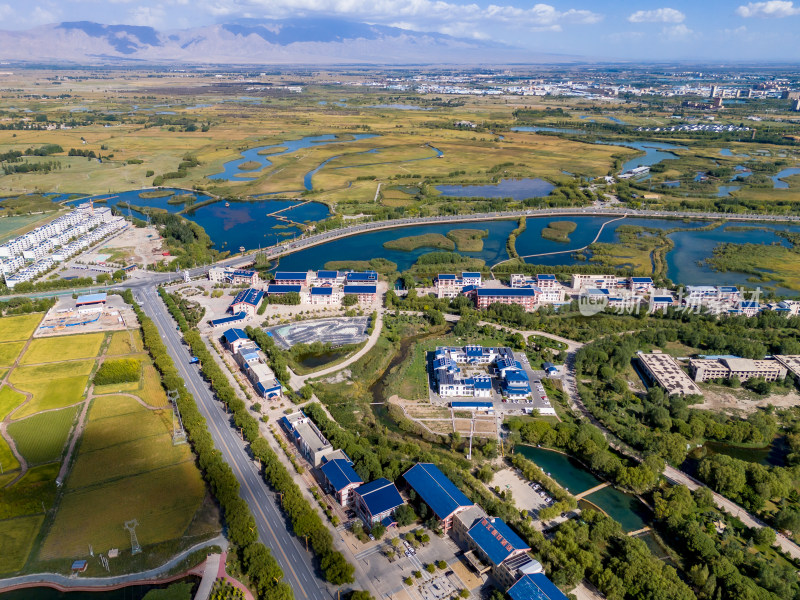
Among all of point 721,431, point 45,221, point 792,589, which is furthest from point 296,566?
point 45,221

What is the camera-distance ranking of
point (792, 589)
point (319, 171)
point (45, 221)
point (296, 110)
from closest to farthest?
point (792, 589) → point (45, 221) → point (319, 171) → point (296, 110)

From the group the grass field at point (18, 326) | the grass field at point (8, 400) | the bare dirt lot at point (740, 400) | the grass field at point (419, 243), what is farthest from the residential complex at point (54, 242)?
the bare dirt lot at point (740, 400)

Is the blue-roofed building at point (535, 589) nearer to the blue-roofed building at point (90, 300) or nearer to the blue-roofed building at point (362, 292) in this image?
the blue-roofed building at point (362, 292)

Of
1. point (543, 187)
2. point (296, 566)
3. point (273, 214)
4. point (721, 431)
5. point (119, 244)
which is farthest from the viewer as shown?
point (543, 187)

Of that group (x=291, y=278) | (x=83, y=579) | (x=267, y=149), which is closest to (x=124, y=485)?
(x=83, y=579)

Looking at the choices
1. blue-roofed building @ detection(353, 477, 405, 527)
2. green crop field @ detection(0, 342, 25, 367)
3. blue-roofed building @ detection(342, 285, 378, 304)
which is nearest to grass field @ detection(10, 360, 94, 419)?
green crop field @ detection(0, 342, 25, 367)

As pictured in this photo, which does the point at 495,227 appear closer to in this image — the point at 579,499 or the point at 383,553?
the point at 579,499

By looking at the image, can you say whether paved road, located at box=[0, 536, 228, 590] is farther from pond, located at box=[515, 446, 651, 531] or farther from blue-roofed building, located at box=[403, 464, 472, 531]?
pond, located at box=[515, 446, 651, 531]

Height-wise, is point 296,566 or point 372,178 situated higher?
point 372,178
